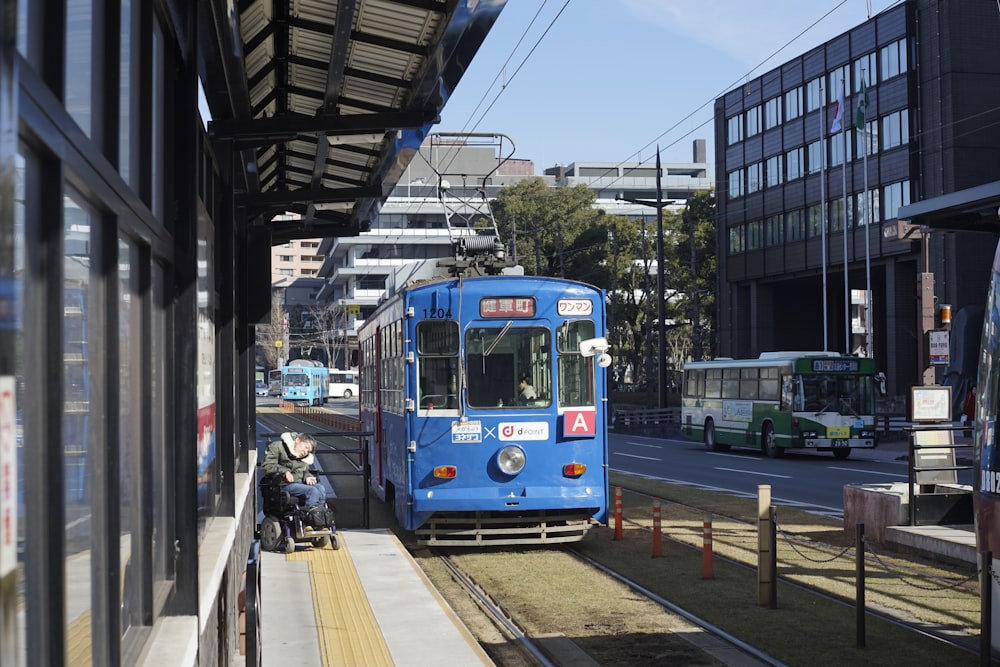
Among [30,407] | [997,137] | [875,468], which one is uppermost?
[997,137]

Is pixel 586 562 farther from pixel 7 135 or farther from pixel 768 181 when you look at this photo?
pixel 768 181

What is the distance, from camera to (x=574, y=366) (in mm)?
14219

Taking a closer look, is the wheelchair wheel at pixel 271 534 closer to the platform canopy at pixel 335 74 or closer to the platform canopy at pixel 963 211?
the platform canopy at pixel 335 74

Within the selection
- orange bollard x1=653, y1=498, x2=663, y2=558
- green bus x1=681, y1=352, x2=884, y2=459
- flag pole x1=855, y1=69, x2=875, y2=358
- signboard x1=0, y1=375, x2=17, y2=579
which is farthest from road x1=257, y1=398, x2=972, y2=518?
signboard x1=0, y1=375, x2=17, y2=579

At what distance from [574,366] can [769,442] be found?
851 inches

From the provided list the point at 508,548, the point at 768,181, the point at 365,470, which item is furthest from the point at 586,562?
the point at 768,181

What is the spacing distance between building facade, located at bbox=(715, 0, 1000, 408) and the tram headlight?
2866 centimetres

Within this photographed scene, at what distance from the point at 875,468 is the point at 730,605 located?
64.9 ft

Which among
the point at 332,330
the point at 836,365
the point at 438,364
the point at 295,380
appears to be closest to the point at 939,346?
the point at 836,365

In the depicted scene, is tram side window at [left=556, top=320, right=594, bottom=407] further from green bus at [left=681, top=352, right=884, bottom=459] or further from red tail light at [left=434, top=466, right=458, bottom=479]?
green bus at [left=681, top=352, right=884, bottom=459]

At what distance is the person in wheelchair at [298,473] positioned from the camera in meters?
13.6

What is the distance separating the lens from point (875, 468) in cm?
2936

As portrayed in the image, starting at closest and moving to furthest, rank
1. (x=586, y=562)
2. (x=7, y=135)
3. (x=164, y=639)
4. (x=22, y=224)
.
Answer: (x=7, y=135)
(x=22, y=224)
(x=164, y=639)
(x=586, y=562)

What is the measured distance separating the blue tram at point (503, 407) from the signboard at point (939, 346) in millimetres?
16339
